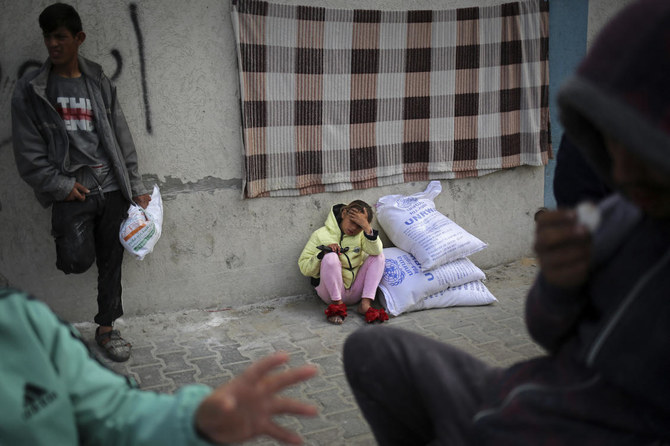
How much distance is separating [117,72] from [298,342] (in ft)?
7.63

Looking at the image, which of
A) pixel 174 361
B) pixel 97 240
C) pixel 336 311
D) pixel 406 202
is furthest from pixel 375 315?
pixel 97 240

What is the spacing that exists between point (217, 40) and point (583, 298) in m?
3.90

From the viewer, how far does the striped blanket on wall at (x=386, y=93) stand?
484 cm

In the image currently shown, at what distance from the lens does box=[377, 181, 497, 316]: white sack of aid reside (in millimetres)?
4965

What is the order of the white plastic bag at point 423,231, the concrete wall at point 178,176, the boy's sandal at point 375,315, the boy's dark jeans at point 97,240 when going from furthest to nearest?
the white plastic bag at point 423,231
the boy's sandal at point 375,315
the concrete wall at point 178,176
the boy's dark jeans at point 97,240

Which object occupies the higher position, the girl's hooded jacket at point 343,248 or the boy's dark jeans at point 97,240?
the boy's dark jeans at point 97,240

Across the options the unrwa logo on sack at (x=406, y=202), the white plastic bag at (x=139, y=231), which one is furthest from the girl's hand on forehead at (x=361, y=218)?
the white plastic bag at (x=139, y=231)

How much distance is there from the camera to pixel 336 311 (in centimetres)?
480

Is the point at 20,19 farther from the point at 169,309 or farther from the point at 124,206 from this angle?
the point at 169,309

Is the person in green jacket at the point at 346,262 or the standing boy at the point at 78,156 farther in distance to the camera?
the person in green jacket at the point at 346,262

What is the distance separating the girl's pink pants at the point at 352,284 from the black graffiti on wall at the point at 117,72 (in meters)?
1.69

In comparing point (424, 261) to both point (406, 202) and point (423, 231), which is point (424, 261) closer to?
point (423, 231)

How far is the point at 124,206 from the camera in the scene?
13.7ft

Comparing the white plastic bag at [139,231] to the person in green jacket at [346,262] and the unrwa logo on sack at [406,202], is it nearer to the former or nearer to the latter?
the person in green jacket at [346,262]
